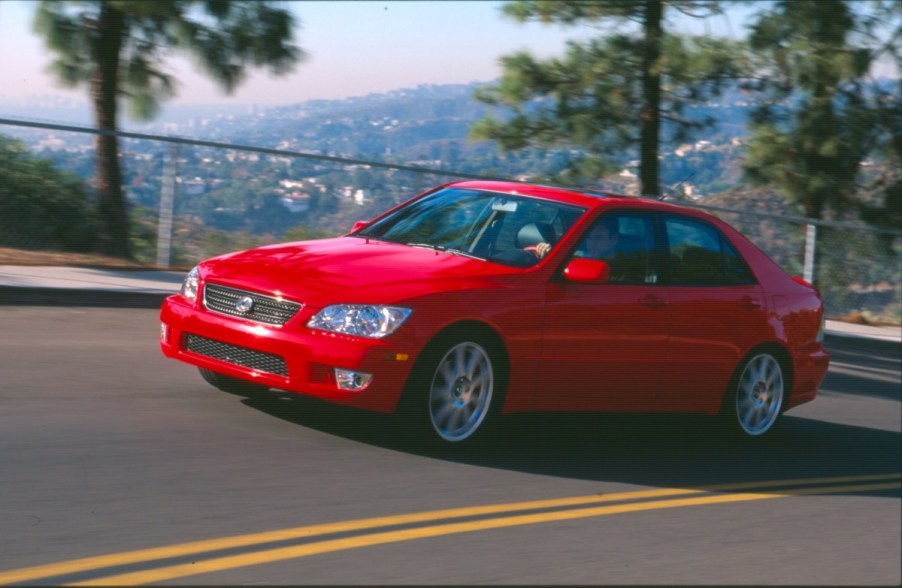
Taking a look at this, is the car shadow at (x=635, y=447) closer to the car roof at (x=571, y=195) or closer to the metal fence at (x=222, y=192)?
the car roof at (x=571, y=195)

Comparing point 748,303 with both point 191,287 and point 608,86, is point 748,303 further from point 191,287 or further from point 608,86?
point 608,86

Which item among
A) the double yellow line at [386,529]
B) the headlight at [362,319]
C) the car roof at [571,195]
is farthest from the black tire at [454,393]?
the car roof at [571,195]

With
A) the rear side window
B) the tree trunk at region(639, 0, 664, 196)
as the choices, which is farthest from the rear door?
the tree trunk at region(639, 0, 664, 196)

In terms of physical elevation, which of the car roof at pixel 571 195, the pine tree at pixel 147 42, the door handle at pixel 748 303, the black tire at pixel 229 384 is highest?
the pine tree at pixel 147 42

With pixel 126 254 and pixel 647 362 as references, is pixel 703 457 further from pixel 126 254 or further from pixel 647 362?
pixel 126 254

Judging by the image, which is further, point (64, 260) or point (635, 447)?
point (64, 260)

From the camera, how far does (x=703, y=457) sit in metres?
9.17

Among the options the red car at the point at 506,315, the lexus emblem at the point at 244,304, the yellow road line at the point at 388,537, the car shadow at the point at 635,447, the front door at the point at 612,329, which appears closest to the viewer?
the yellow road line at the point at 388,537

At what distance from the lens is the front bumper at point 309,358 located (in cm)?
770

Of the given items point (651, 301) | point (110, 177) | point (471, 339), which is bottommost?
point (471, 339)

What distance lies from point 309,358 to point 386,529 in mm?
1649

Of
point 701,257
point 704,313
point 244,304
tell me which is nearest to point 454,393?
point 244,304

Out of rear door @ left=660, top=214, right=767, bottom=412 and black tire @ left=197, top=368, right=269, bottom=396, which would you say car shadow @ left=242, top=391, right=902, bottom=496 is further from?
rear door @ left=660, top=214, right=767, bottom=412

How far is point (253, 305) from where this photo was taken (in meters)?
8.05
